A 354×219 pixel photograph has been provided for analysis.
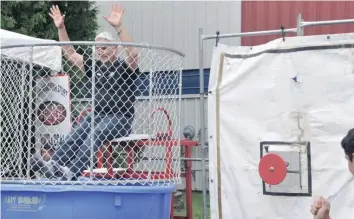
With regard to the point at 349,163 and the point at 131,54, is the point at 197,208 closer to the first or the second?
the point at 131,54

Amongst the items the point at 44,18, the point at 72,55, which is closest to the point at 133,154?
the point at 72,55

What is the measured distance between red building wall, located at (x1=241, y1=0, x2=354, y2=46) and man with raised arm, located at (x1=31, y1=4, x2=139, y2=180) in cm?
A: 548

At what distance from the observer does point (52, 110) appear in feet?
15.2

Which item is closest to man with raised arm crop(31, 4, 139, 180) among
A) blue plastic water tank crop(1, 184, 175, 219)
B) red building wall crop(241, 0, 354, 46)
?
blue plastic water tank crop(1, 184, 175, 219)

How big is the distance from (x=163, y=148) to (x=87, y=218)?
0.89 metres

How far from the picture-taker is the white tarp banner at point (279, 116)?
3969mm

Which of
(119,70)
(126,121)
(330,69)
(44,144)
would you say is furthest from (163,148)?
(330,69)

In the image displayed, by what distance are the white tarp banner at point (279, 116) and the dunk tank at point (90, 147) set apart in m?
0.37

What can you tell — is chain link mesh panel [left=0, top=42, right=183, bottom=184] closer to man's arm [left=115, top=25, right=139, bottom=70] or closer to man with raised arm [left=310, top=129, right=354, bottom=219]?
man's arm [left=115, top=25, right=139, bottom=70]

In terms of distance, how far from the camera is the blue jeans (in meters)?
4.22

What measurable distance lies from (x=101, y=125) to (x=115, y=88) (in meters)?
A: 0.30

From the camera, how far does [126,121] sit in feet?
14.3

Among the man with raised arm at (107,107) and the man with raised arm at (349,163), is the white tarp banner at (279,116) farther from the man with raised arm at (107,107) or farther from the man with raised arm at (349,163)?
the man with raised arm at (349,163)

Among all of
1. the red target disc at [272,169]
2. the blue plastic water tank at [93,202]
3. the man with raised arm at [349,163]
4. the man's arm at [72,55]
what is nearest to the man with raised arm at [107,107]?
the man's arm at [72,55]
